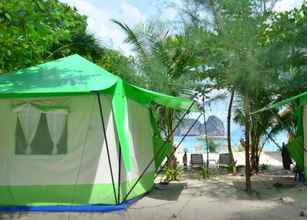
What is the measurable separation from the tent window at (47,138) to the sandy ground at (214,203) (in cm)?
111

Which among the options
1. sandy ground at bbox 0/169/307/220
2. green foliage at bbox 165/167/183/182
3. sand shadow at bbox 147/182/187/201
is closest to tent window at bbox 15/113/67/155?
sandy ground at bbox 0/169/307/220

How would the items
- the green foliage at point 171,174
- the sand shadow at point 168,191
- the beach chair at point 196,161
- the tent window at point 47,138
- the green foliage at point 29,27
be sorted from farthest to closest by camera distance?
the beach chair at point 196,161
the green foliage at point 171,174
the sand shadow at point 168,191
the tent window at point 47,138
the green foliage at point 29,27

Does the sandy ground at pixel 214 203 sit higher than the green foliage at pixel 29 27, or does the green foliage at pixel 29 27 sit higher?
the green foliage at pixel 29 27

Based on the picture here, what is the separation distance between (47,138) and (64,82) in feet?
3.38

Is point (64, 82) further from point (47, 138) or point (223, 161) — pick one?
point (223, 161)

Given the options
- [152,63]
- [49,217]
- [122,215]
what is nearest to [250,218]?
[122,215]

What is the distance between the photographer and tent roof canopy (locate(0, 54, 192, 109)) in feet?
25.0

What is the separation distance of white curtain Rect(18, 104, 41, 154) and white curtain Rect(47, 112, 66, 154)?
228 mm

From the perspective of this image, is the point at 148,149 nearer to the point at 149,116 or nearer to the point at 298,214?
the point at 149,116

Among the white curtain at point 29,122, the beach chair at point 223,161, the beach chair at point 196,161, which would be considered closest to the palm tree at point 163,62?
the beach chair at point 196,161

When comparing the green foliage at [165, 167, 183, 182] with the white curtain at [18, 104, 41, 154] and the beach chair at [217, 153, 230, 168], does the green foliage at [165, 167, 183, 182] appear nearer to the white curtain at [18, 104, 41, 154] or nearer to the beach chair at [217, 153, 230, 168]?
the beach chair at [217, 153, 230, 168]

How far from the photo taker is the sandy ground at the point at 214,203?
301 inches

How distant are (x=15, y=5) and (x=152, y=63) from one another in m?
7.01

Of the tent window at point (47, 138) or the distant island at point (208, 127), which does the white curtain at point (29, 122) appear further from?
the distant island at point (208, 127)
